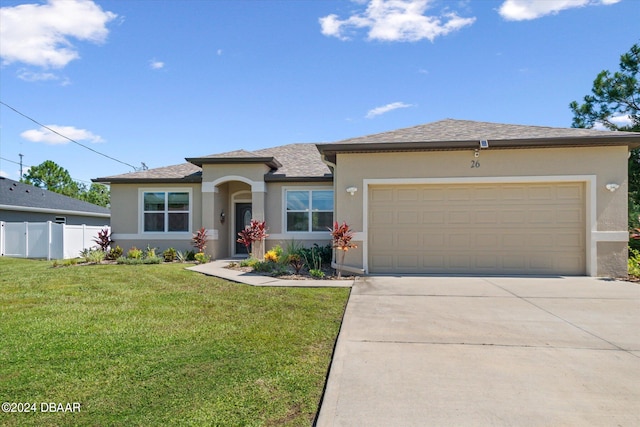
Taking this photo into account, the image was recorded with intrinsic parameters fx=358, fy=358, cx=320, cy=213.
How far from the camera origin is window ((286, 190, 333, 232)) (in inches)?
551

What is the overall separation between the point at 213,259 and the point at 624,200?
13.1 meters

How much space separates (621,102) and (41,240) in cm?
2881

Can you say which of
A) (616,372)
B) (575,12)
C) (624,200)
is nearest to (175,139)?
(575,12)

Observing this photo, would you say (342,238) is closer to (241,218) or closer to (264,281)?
(264,281)

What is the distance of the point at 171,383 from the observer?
3451 millimetres

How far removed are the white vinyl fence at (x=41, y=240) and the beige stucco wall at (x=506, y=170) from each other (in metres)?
13.2

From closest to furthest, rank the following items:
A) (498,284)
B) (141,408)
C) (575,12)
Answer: (141,408) < (498,284) < (575,12)

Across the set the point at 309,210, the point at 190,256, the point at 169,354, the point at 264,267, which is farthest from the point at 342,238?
the point at 190,256

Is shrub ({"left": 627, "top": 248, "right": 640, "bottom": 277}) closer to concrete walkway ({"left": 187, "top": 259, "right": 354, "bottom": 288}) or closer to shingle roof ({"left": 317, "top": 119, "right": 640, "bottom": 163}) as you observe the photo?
shingle roof ({"left": 317, "top": 119, "right": 640, "bottom": 163})

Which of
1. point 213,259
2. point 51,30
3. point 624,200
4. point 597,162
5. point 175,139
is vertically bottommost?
point 213,259

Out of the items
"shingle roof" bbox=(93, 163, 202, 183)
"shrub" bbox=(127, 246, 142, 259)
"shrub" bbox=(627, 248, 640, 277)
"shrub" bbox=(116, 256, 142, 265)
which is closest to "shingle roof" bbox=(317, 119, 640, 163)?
"shrub" bbox=(627, 248, 640, 277)

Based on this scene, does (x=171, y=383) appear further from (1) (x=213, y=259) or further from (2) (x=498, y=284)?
(1) (x=213, y=259)

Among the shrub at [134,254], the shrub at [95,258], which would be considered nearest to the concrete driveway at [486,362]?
the shrub at [134,254]

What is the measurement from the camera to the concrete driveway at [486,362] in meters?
2.97
